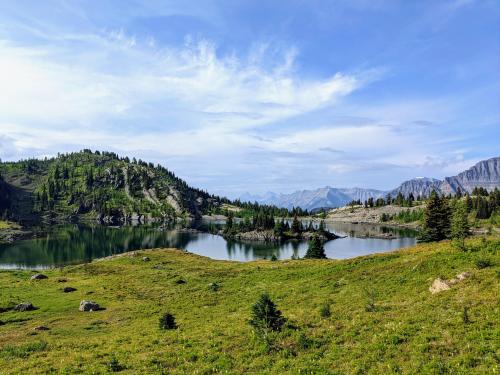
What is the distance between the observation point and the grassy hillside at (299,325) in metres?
20.2

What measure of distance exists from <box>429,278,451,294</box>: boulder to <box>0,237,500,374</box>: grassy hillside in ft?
2.47

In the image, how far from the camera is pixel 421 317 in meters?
24.7

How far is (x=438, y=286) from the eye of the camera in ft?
99.7

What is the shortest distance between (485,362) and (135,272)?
69759mm

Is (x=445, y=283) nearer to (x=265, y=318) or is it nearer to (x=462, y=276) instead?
A: (x=462, y=276)

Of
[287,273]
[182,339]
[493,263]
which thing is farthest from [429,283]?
[287,273]

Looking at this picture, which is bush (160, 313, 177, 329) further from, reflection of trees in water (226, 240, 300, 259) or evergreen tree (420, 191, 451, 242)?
reflection of trees in water (226, 240, 300, 259)

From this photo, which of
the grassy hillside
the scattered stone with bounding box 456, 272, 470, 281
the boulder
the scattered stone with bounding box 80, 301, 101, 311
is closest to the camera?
the grassy hillside

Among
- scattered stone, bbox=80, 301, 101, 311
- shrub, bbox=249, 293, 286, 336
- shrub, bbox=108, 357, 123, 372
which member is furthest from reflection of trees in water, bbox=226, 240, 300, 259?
shrub, bbox=108, 357, 123, 372

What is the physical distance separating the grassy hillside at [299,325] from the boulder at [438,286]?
753mm

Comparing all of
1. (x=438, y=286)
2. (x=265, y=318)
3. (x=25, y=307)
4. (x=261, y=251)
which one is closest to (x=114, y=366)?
(x=265, y=318)

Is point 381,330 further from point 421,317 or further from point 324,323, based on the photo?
point 324,323

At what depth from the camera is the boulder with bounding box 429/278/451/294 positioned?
97.6 ft

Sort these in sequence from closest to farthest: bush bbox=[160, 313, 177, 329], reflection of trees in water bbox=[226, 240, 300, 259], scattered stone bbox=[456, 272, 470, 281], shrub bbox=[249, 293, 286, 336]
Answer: shrub bbox=[249, 293, 286, 336] < scattered stone bbox=[456, 272, 470, 281] < bush bbox=[160, 313, 177, 329] < reflection of trees in water bbox=[226, 240, 300, 259]
